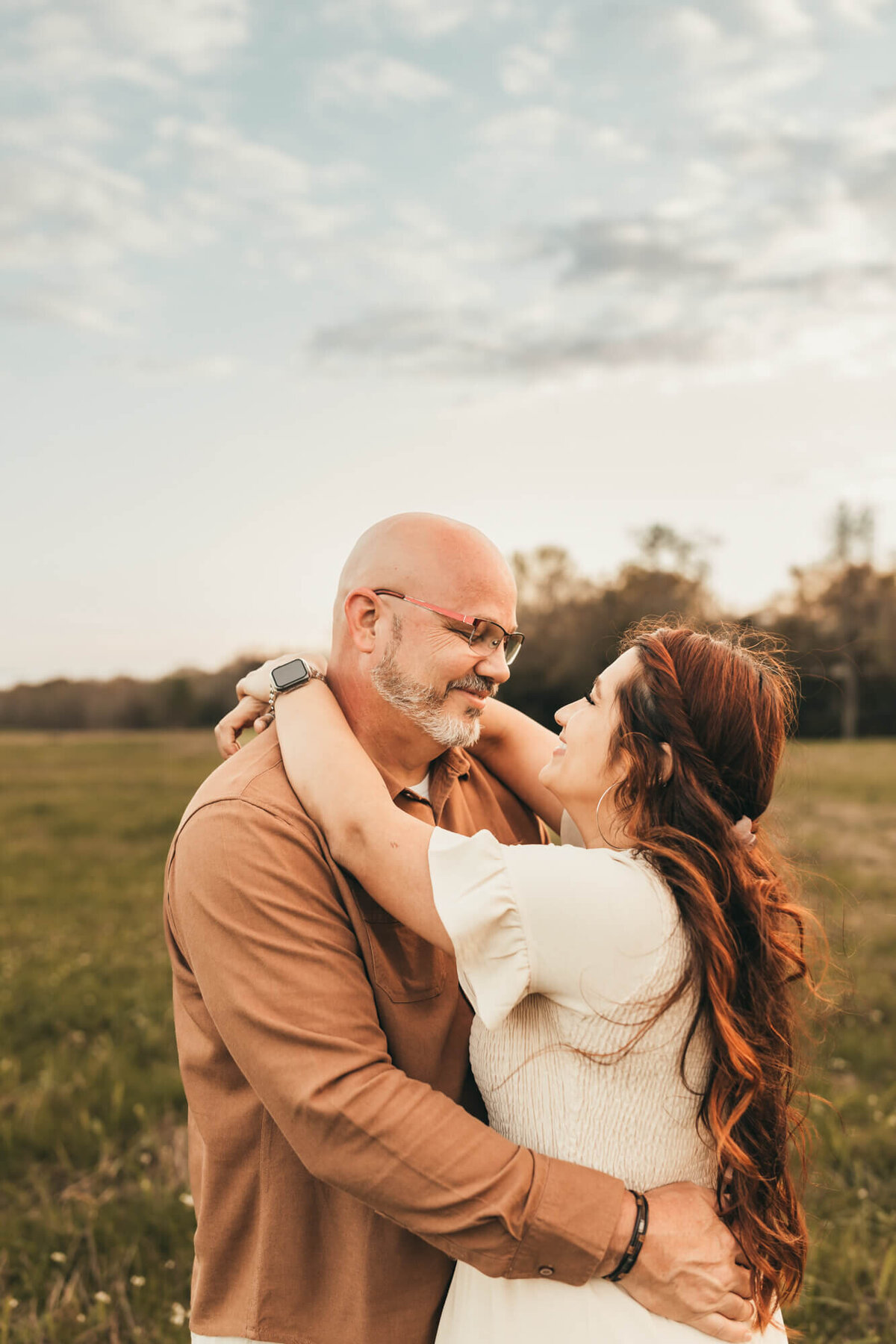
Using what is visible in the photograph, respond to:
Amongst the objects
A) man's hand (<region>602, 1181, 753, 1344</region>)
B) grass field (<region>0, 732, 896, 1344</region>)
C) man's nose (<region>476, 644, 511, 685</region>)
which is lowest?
grass field (<region>0, 732, 896, 1344</region>)

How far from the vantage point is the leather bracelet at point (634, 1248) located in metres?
2.11

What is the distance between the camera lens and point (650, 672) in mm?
2402

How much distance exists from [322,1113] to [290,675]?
1.24m

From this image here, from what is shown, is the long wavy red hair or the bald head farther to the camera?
the bald head

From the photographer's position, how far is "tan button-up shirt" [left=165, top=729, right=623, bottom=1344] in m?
2.07

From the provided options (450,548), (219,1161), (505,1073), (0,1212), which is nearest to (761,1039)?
(505,1073)

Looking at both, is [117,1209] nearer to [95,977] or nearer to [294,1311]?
[294,1311]

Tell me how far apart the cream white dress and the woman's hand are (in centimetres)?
91

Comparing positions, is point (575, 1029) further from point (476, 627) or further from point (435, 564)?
point (435, 564)

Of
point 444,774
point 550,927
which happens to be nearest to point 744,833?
point 550,927

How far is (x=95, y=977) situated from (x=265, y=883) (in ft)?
23.5

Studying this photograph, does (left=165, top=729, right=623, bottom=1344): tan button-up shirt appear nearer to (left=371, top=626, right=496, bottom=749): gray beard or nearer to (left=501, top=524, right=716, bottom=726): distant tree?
(left=371, top=626, right=496, bottom=749): gray beard

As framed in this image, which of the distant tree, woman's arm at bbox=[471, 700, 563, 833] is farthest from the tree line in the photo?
woman's arm at bbox=[471, 700, 563, 833]

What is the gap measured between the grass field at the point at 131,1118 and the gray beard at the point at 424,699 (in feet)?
3.13
